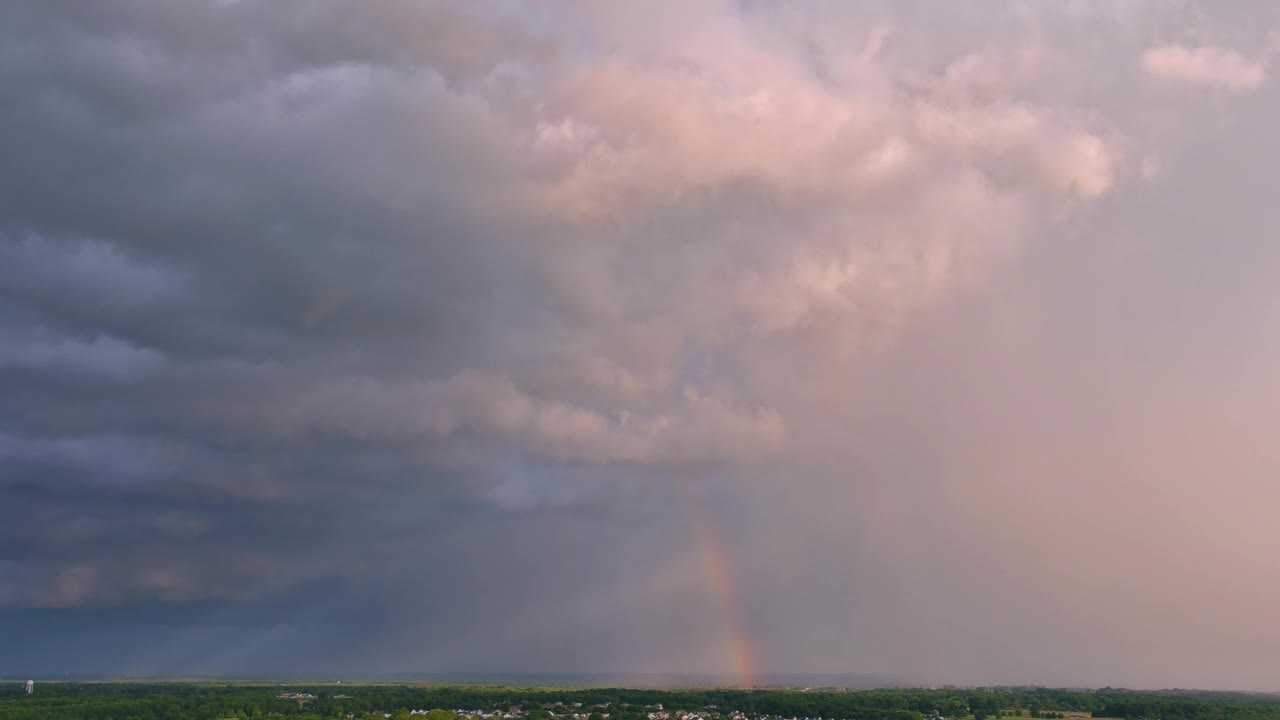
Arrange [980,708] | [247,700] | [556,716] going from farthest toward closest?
[247,700], [980,708], [556,716]

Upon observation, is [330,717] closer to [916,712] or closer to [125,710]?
[125,710]

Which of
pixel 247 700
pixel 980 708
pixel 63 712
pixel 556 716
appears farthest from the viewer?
pixel 247 700

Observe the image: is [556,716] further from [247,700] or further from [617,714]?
[247,700]

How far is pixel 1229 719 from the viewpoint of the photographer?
117062 mm

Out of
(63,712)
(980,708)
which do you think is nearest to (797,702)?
(980,708)

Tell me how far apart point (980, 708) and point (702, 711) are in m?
39.6

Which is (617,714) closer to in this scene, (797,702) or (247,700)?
(797,702)

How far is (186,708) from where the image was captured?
13900 cm

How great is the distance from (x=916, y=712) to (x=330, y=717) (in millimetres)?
72808

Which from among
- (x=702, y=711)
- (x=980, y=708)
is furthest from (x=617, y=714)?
(x=980, y=708)

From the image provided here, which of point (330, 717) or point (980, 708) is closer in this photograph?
point (330, 717)

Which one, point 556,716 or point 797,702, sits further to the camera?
point 797,702

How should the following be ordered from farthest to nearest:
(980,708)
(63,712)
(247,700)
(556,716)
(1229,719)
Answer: (247,700)
(980,708)
(556,716)
(63,712)
(1229,719)

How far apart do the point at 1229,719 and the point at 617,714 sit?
2854 inches
